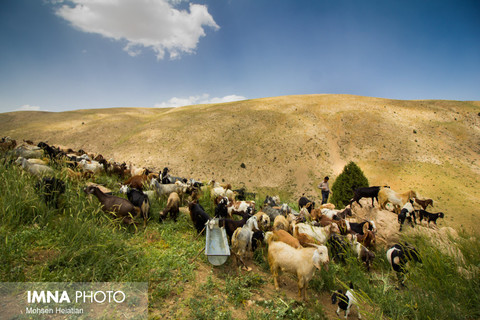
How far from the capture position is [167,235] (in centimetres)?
732

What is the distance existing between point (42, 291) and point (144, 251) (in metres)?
2.26

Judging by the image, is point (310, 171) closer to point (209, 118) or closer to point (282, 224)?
point (209, 118)

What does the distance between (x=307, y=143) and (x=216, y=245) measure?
4080 centimetres

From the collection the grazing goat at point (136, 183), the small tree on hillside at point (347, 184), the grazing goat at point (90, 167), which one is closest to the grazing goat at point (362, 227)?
the small tree on hillside at point (347, 184)

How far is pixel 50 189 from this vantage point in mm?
6496

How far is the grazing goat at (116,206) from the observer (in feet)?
23.0

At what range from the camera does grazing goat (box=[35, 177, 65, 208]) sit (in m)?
6.21

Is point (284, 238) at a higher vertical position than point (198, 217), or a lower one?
lower

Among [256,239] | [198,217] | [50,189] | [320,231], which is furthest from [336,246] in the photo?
[50,189]

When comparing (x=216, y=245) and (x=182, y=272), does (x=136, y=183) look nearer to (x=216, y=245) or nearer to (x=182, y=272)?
(x=216, y=245)

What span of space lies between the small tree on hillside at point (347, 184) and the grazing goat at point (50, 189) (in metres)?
16.4

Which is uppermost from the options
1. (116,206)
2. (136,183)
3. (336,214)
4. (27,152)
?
(27,152)

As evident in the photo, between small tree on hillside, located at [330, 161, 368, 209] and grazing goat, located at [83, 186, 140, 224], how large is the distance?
14.4 m

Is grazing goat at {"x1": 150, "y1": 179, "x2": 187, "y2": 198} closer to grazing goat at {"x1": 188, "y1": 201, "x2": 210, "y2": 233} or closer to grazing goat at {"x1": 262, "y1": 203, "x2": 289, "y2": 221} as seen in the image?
grazing goat at {"x1": 188, "y1": 201, "x2": 210, "y2": 233}
